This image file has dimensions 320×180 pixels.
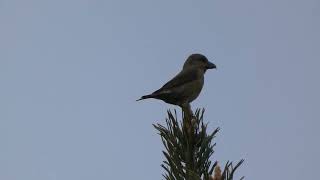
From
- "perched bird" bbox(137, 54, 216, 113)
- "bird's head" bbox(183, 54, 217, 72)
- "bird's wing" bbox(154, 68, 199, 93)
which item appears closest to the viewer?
"perched bird" bbox(137, 54, 216, 113)

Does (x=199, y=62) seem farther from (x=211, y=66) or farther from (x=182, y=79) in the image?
(x=182, y=79)

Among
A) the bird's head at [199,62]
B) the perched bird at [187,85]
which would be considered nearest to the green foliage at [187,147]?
the perched bird at [187,85]

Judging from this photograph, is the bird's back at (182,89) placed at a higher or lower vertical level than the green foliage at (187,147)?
higher

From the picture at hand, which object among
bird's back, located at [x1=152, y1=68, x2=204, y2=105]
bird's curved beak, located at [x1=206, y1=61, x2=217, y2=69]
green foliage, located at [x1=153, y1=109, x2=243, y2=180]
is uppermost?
bird's curved beak, located at [x1=206, y1=61, x2=217, y2=69]

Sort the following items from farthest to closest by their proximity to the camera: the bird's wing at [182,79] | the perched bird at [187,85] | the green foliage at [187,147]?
the bird's wing at [182,79] < the perched bird at [187,85] < the green foliage at [187,147]

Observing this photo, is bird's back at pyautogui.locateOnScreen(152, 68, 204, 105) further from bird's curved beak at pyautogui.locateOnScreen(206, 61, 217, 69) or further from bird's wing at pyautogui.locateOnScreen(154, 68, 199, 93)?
bird's curved beak at pyautogui.locateOnScreen(206, 61, 217, 69)

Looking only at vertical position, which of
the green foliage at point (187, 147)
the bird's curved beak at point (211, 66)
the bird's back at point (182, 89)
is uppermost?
the bird's curved beak at point (211, 66)

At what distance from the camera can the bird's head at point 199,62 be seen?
350 inches

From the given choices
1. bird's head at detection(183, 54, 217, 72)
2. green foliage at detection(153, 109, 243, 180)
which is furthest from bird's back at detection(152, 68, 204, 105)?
green foliage at detection(153, 109, 243, 180)

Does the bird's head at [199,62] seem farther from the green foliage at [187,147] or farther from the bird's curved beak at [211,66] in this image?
the green foliage at [187,147]

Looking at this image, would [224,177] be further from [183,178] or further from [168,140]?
[168,140]

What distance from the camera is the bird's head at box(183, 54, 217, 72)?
8.89 meters

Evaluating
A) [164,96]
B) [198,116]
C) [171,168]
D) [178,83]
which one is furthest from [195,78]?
[171,168]

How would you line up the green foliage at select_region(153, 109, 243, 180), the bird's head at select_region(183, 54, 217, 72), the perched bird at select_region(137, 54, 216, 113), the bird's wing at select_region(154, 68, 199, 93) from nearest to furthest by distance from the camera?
the green foliage at select_region(153, 109, 243, 180)
the perched bird at select_region(137, 54, 216, 113)
the bird's wing at select_region(154, 68, 199, 93)
the bird's head at select_region(183, 54, 217, 72)
